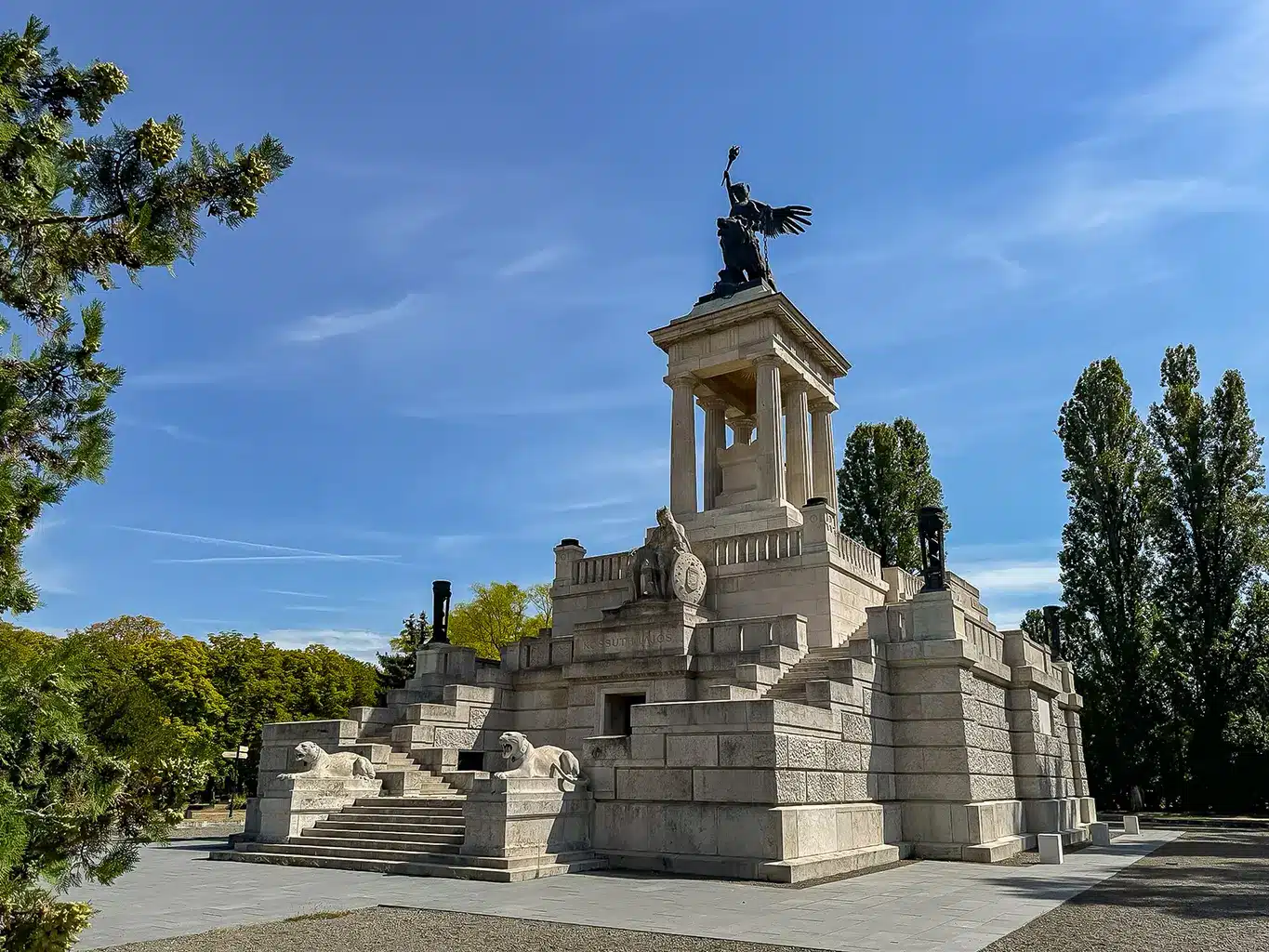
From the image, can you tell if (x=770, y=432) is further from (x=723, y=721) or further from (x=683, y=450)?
(x=723, y=721)

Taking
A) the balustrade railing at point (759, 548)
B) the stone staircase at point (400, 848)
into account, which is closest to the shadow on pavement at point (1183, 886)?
the stone staircase at point (400, 848)

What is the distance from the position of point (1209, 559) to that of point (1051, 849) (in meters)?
26.6

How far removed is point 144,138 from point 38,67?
745 millimetres

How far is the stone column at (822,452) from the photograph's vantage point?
29828mm

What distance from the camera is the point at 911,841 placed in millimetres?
17266

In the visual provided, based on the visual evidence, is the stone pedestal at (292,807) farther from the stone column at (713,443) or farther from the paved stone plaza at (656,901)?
the stone column at (713,443)

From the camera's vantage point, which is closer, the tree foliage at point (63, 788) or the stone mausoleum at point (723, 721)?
the tree foliage at point (63, 788)

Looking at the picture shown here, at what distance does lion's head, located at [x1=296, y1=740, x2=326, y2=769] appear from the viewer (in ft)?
57.3

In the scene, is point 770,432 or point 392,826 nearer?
point 392,826

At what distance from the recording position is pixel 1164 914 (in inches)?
442

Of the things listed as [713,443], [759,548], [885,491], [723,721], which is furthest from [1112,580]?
[723,721]

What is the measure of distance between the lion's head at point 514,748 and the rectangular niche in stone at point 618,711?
5.30 metres

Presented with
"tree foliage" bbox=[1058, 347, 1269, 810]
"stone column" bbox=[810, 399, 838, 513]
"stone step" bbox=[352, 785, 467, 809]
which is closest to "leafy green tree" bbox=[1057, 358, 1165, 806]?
"tree foliage" bbox=[1058, 347, 1269, 810]

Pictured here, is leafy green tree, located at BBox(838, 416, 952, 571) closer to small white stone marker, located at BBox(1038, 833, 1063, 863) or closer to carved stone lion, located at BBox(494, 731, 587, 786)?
small white stone marker, located at BBox(1038, 833, 1063, 863)
